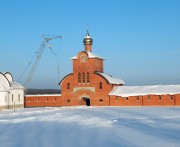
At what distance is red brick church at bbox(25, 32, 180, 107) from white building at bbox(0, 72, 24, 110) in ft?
19.0

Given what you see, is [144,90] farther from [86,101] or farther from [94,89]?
[86,101]

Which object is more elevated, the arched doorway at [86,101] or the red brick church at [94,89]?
→ the red brick church at [94,89]

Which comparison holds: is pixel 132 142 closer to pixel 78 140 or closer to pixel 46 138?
pixel 78 140

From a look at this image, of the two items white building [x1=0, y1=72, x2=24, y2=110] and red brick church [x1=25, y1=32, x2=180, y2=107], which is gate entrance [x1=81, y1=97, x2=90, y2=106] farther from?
white building [x1=0, y1=72, x2=24, y2=110]

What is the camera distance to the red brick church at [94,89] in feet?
149

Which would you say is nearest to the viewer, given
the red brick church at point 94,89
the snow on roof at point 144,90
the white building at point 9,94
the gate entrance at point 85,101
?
the white building at point 9,94

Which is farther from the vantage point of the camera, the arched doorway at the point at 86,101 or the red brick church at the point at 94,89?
the arched doorway at the point at 86,101

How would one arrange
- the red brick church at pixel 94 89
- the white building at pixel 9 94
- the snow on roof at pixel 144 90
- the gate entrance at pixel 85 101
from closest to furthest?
the white building at pixel 9 94
the snow on roof at pixel 144 90
the red brick church at pixel 94 89
the gate entrance at pixel 85 101

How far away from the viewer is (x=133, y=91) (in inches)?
1834

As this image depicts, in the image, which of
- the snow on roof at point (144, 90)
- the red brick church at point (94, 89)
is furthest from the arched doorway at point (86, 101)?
the snow on roof at point (144, 90)

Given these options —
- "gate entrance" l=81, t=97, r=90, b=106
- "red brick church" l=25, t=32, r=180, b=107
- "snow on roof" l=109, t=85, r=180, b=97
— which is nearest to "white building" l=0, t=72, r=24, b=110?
"red brick church" l=25, t=32, r=180, b=107

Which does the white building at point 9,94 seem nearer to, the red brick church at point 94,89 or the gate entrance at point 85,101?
the red brick church at point 94,89

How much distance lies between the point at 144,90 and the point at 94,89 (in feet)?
23.0

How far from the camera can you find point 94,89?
47.8 meters
